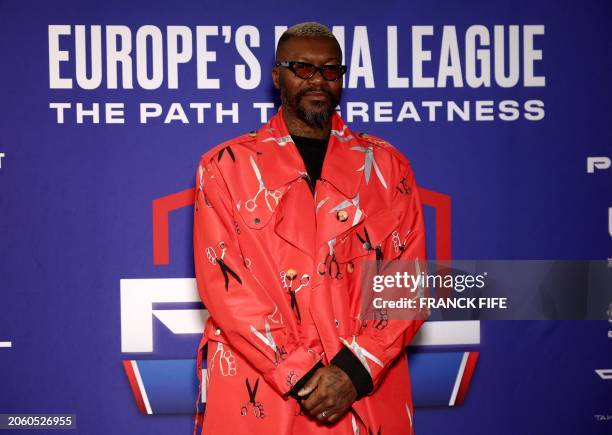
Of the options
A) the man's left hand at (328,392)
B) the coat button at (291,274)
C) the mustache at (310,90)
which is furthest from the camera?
the mustache at (310,90)

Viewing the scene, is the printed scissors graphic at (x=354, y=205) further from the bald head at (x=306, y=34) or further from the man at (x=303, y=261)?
the bald head at (x=306, y=34)

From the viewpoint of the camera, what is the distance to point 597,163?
2482mm

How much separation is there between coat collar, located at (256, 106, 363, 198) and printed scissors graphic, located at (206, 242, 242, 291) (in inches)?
9.0

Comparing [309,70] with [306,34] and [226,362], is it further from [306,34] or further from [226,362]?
[226,362]

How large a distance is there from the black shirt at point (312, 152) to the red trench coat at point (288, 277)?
0.16 feet

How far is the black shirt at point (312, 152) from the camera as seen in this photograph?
76.5 inches

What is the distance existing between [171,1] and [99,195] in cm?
74

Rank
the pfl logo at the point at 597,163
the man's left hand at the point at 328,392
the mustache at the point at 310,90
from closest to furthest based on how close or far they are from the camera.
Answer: the man's left hand at the point at 328,392 < the mustache at the point at 310,90 < the pfl logo at the point at 597,163

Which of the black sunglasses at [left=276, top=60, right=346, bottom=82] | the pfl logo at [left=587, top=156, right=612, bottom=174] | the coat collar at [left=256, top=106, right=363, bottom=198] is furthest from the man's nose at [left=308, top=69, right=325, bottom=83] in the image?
the pfl logo at [left=587, top=156, right=612, bottom=174]

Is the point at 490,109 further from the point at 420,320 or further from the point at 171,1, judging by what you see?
the point at 171,1

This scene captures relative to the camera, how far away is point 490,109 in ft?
8.07

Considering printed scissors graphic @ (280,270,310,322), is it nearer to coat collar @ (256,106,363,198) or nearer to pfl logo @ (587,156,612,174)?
coat collar @ (256,106,363,198)

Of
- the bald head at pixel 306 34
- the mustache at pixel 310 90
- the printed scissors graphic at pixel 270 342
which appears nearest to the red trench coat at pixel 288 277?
the printed scissors graphic at pixel 270 342

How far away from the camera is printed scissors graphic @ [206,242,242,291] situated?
5.82ft
